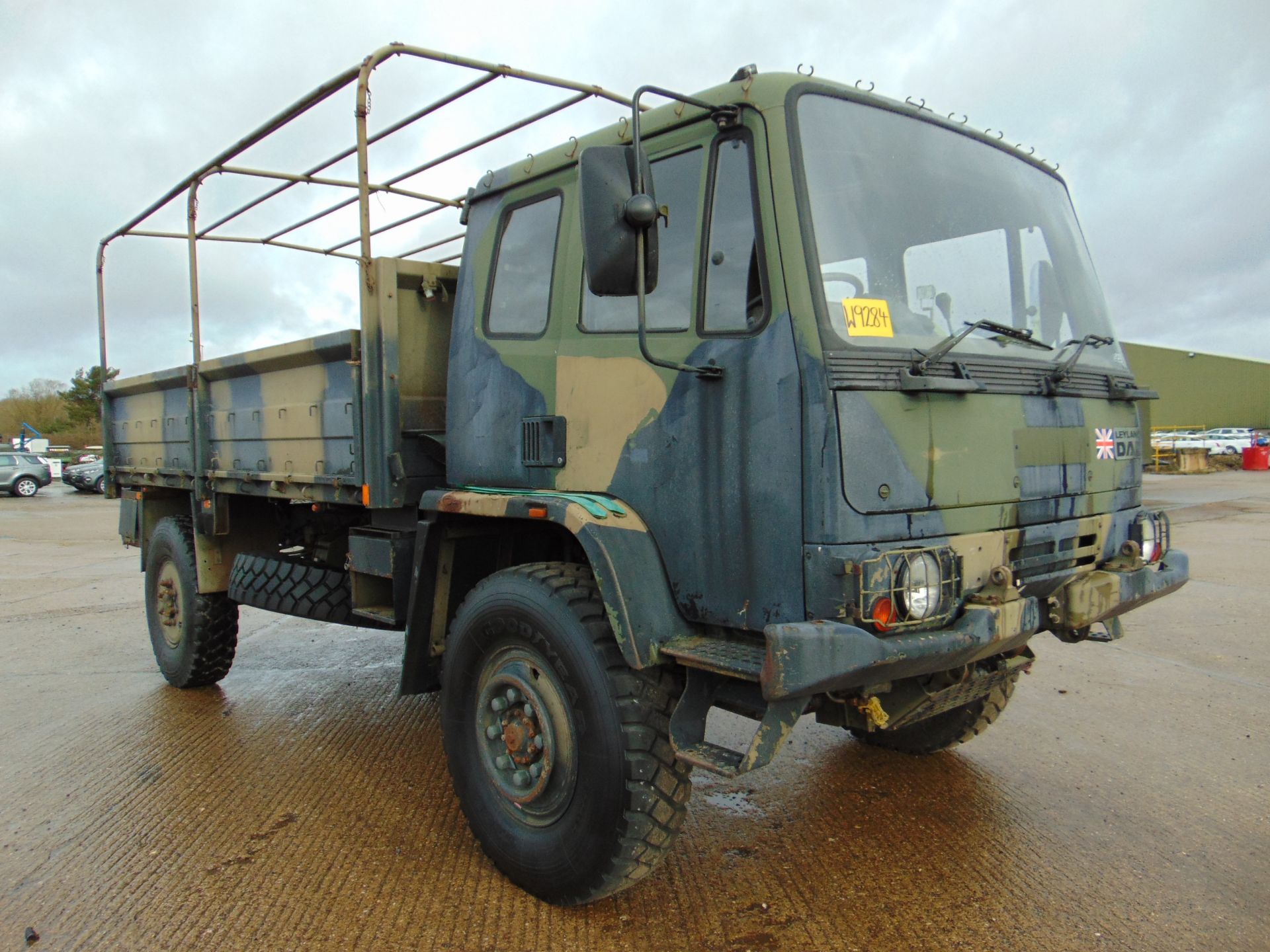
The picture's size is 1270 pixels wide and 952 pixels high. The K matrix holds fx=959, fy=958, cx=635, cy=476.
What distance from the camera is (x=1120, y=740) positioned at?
15.4 feet

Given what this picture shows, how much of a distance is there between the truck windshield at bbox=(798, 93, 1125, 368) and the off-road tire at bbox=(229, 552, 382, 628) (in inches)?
106

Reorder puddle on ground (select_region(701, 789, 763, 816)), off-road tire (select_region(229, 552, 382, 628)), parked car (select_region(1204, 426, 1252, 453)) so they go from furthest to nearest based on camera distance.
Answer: parked car (select_region(1204, 426, 1252, 453)), off-road tire (select_region(229, 552, 382, 628)), puddle on ground (select_region(701, 789, 763, 816))

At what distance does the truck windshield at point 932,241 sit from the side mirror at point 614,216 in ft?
1.58

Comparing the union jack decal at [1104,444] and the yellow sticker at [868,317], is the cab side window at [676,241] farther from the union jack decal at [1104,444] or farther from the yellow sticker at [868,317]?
the union jack decal at [1104,444]

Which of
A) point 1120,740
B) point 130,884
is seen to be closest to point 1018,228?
point 1120,740

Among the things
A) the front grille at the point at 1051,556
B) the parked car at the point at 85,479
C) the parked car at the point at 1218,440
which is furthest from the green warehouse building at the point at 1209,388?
the front grille at the point at 1051,556

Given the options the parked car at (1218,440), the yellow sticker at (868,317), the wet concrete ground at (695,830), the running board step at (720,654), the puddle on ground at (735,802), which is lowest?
the wet concrete ground at (695,830)

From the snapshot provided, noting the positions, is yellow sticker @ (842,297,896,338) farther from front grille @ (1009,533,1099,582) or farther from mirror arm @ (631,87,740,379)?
front grille @ (1009,533,1099,582)

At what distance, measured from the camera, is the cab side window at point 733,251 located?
2.83 meters

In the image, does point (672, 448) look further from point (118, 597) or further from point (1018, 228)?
point (118, 597)

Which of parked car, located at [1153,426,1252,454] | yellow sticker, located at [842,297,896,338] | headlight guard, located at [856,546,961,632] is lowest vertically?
headlight guard, located at [856,546,961,632]

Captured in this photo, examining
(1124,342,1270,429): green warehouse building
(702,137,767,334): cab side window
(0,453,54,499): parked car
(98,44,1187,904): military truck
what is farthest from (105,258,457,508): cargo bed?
(1124,342,1270,429): green warehouse building

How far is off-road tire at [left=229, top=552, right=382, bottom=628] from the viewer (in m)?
4.70

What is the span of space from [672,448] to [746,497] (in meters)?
0.32
